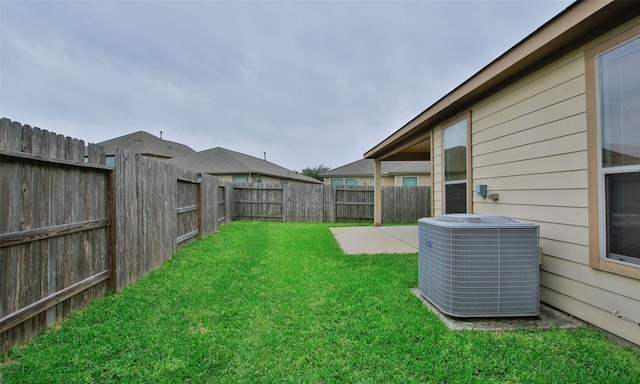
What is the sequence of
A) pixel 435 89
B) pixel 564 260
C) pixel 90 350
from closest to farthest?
pixel 90 350 → pixel 564 260 → pixel 435 89

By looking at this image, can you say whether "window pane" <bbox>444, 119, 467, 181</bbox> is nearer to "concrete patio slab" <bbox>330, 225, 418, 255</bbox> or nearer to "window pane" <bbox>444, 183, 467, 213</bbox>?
"window pane" <bbox>444, 183, 467, 213</bbox>

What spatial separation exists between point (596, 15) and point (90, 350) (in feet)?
15.7

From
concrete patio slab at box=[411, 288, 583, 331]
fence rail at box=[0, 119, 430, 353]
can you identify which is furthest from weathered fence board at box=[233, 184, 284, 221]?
concrete patio slab at box=[411, 288, 583, 331]

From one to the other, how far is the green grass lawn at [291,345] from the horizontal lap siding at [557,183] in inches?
13.0

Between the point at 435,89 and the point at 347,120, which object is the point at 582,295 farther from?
the point at 347,120

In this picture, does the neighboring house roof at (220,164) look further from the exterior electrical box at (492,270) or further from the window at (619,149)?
the window at (619,149)

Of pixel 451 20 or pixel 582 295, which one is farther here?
pixel 451 20

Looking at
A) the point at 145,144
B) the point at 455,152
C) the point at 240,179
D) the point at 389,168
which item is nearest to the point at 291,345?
the point at 455,152

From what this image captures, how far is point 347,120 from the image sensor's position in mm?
20297

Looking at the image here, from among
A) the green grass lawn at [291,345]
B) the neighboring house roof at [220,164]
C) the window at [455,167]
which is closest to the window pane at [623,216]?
the green grass lawn at [291,345]

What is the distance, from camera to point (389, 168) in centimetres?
1966

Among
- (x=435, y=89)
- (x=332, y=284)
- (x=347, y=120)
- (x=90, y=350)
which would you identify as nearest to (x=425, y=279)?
(x=332, y=284)

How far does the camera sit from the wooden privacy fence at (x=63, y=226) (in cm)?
203

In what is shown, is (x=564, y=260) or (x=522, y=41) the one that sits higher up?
(x=522, y=41)
